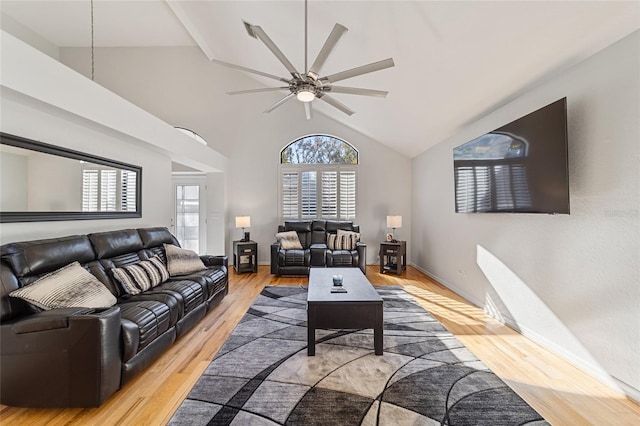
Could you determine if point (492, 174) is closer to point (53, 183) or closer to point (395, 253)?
point (395, 253)

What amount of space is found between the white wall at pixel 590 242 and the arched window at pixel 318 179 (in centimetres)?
343

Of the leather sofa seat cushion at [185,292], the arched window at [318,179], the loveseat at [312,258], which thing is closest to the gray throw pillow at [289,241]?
Answer: the loveseat at [312,258]

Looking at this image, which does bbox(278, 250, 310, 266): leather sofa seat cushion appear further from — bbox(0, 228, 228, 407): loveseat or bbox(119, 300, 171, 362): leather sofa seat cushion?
bbox(119, 300, 171, 362): leather sofa seat cushion

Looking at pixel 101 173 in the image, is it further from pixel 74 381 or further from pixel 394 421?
pixel 394 421

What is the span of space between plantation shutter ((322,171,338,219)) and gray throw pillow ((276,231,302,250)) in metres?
1.11

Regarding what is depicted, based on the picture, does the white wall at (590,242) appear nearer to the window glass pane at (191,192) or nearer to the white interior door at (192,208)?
the white interior door at (192,208)

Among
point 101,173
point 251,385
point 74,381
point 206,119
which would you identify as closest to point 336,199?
point 206,119

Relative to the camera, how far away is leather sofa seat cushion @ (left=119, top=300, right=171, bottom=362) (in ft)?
6.23

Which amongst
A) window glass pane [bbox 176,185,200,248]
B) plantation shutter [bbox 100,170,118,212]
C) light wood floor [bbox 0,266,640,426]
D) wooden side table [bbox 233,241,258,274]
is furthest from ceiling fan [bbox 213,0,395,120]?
window glass pane [bbox 176,185,200,248]

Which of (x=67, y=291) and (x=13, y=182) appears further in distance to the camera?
(x=13, y=182)

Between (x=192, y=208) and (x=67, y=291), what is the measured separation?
173 inches

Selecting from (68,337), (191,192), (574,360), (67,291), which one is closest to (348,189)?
(191,192)

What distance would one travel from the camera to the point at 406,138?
5.25 meters

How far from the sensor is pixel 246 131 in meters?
6.13
